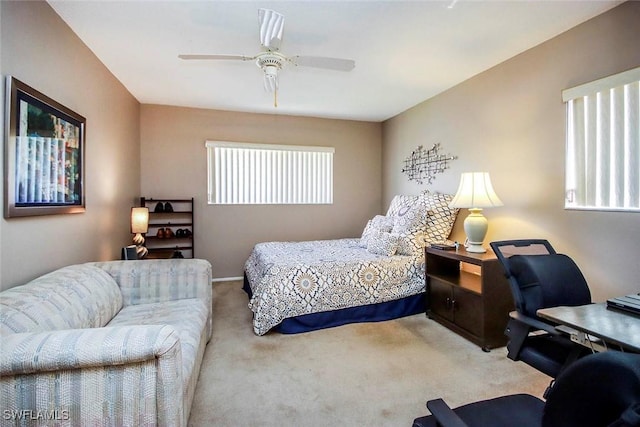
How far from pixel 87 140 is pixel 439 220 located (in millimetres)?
3551

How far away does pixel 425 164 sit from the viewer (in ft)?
13.5

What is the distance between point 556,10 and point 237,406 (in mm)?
3384

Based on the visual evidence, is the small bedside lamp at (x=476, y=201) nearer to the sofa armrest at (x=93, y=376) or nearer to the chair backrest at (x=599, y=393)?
the chair backrest at (x=599, y=393)

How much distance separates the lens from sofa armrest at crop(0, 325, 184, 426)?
41.4 inches

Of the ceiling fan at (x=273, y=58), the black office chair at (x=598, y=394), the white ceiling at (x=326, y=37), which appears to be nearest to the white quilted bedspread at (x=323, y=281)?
the ceiling fan at (x=273, y=58)

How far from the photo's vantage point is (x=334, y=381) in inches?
80.4

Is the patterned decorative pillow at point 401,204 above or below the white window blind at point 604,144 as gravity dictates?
below

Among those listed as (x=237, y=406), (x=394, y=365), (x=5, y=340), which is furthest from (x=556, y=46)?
(x=5, y=340)

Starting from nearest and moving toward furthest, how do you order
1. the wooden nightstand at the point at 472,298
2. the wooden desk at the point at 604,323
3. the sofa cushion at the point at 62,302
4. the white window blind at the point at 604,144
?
the wooden desk at the point at 604,323 → the sofa cushion at the point at 62,302 → the white window blind at the point at 604,144 → the wooden nightstand at the point at 472,298

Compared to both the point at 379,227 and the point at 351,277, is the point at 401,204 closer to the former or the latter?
the point at 379,227

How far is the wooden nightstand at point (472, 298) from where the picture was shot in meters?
2.46

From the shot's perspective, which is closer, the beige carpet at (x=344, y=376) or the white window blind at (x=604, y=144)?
the beige carpet at (x=344, y=376)

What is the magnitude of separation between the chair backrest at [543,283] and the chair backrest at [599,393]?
3.52 feet

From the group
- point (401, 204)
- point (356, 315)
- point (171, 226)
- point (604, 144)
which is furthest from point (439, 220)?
point (171, 226)
